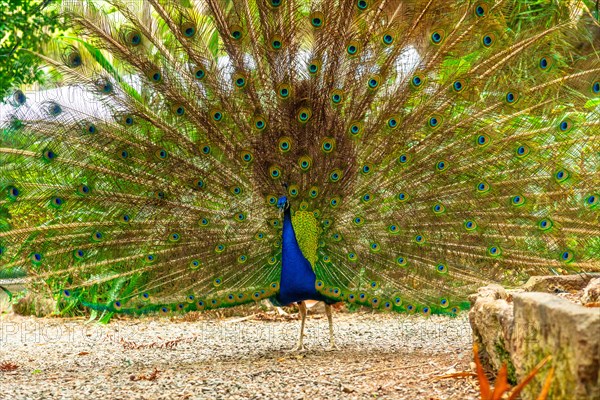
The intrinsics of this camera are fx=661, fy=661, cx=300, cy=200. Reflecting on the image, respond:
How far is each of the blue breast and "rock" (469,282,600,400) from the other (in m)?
1.69

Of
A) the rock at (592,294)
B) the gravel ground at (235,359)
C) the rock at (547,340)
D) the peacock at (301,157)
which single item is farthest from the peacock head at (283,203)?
the rock at (592,294)

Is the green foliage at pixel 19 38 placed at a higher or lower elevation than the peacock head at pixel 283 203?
higher

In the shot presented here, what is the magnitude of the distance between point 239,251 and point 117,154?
1211 mm

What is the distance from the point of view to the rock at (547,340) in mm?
2000

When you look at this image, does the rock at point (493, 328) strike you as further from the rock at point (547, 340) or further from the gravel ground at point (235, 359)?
the gravel ground at point (235, 359)

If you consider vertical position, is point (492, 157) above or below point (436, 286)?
above

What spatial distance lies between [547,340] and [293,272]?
2.84 metres

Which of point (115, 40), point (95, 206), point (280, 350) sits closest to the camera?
point (115, 40)

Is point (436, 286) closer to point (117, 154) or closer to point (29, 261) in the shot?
point (117, 154)

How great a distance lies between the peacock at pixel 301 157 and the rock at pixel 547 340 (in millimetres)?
1603

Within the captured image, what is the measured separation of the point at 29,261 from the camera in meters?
5.06

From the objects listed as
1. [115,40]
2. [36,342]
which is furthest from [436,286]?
[36,342]

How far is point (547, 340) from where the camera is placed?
2.36 metres

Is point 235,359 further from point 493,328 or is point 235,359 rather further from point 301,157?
point 493,328
